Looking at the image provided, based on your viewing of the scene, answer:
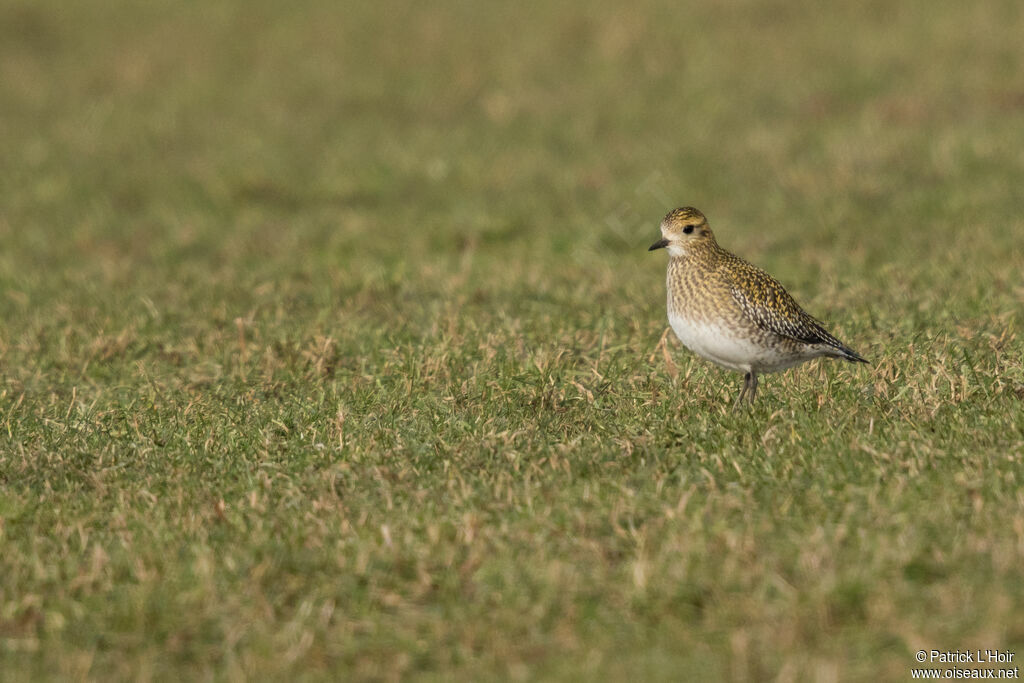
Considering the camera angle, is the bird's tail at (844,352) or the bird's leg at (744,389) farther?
the bird's tail at (844,352)

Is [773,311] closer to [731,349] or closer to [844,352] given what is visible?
[731,349]

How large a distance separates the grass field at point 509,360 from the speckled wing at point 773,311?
0.32m

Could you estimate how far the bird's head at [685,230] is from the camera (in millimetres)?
8562

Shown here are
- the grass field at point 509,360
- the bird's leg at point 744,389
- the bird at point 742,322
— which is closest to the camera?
the grass field at point 509,360

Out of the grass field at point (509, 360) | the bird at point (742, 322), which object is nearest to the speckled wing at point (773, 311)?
the bird at point (742, 322)

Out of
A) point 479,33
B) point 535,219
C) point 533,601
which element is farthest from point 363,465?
point 479,33

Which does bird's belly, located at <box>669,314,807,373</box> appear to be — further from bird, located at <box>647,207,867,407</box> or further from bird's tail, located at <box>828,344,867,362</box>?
bird's tail, located at <box>828,344,867,362</box>

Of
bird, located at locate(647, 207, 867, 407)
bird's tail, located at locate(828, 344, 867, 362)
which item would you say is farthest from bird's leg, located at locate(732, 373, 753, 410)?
bird's tail, located at locate(828, 344, 867, 362)

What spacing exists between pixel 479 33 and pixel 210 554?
16.8 metres

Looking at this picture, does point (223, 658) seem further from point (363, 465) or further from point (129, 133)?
point (129, 133)

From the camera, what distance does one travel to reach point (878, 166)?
51.2 ft

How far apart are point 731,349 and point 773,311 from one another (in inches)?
13.5

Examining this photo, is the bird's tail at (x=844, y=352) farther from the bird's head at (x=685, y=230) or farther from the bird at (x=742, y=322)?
the bird's head at (x=685, y=230)

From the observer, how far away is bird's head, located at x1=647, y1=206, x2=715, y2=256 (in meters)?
8.56
